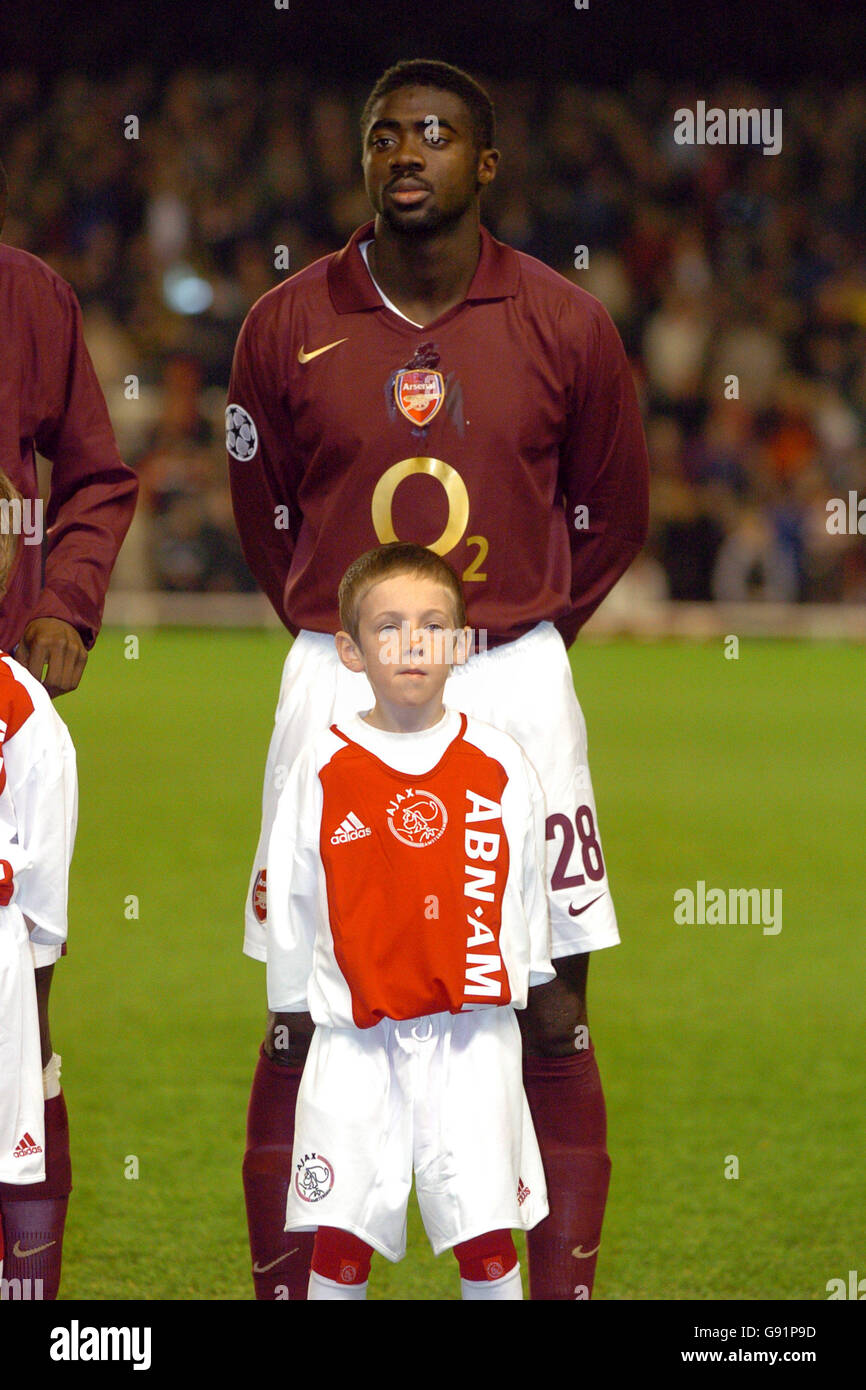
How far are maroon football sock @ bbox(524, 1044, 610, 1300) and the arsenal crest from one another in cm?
109

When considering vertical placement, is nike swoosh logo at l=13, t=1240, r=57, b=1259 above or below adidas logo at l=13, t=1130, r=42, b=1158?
below

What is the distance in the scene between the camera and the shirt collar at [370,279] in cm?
334

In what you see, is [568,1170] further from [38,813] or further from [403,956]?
[38,813]

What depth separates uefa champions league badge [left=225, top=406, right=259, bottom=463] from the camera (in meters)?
3.48

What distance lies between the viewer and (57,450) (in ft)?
11.4

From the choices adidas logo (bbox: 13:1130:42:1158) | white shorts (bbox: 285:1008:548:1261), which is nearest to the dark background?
white shorts (bbox: 285:1008:548:1261)

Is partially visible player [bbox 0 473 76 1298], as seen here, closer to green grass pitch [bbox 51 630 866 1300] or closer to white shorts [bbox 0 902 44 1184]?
white shorts [bbox 0 902 44 1184]

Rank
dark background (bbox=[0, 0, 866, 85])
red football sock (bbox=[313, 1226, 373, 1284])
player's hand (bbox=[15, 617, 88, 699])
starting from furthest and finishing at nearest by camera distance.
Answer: dark background (bbox=[0, 0, 866, 85]) < player's hand (bbox=[15, 617, 88, 699]) < red football sock (bbox=[313, 1226, 373, 1284])

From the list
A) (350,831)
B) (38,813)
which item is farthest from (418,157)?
(38,813)

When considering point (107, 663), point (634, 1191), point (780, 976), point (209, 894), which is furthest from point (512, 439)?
point (107, 663)

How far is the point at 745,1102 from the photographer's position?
5105 mm

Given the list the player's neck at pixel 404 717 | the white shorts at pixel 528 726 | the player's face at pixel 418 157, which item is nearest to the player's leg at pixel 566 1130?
the white shorts at pixel 528 726

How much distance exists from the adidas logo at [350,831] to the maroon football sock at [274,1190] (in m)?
0.56

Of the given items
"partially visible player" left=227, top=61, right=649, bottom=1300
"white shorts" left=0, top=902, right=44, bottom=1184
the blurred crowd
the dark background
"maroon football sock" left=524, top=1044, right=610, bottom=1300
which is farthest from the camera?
the dark background
